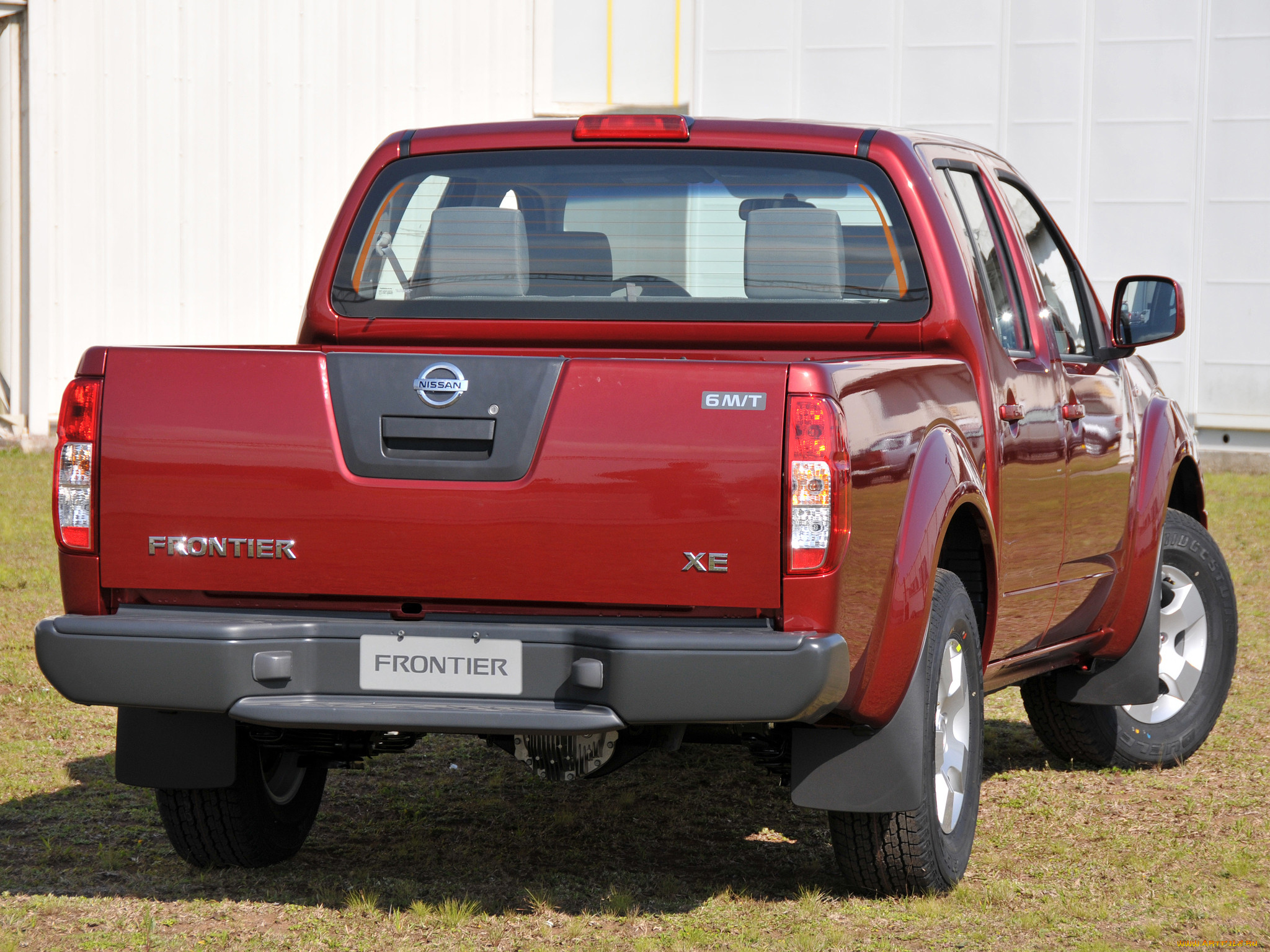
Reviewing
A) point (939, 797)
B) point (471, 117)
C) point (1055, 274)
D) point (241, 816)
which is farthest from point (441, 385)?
point (471, 117)

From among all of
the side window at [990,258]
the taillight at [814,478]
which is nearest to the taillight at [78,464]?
the taillight at [814,478]

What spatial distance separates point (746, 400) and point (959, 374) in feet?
3.44

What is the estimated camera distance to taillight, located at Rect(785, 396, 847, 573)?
11.1 ft

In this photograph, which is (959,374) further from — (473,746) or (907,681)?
(473,746)

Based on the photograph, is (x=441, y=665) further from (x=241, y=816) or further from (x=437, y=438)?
(x=241, y=816)

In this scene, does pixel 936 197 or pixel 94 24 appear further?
pixel 94 24

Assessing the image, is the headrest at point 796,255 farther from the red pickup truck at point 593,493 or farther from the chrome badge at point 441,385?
the chrome badge at point 441,385

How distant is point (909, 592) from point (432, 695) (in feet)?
3.60

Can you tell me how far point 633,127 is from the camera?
15.2 feet

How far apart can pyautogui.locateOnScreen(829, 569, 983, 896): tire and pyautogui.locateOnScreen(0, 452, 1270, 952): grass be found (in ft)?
0.26

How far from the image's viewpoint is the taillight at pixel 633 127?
15.1 feet

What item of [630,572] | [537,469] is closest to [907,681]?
[630,572]

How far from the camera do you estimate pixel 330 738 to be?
417 cm

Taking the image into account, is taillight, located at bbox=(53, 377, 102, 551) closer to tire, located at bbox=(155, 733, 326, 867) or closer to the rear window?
tire, located at bbox=(155, 733, 326, 867)
